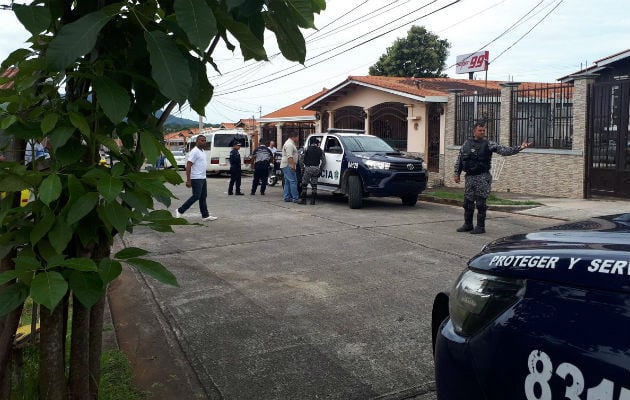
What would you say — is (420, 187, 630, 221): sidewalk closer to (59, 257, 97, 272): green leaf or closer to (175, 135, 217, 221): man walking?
(175, 135, 217, 221): man walking

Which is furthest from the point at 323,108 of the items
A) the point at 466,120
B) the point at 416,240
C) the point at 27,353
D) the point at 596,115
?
the point at 27,353

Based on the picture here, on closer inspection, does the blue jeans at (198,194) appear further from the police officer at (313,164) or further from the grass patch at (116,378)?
the grass patch at (116,378)

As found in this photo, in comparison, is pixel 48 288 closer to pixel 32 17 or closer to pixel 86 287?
pixel 86 287

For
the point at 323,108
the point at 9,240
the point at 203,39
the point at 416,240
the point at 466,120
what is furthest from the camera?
the point at 323,108

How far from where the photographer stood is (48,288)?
192 cm

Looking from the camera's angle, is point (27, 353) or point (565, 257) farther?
point (27, 353)

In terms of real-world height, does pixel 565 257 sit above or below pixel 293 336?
above

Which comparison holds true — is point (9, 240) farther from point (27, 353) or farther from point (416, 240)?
point (416, 240)

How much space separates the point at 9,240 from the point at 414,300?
386 centimetres

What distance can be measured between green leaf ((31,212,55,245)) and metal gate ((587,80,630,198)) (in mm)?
13039

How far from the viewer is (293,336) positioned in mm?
4395

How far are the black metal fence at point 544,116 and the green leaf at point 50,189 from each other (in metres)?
13.6

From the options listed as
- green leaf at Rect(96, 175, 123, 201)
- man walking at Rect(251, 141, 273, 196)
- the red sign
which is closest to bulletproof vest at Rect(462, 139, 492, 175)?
man walking at Rect(251, 141, 273, 196)

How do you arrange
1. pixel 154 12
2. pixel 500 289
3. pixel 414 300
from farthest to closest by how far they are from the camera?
pixel 414 300 < pixel 154 12 < pixel 500 289
